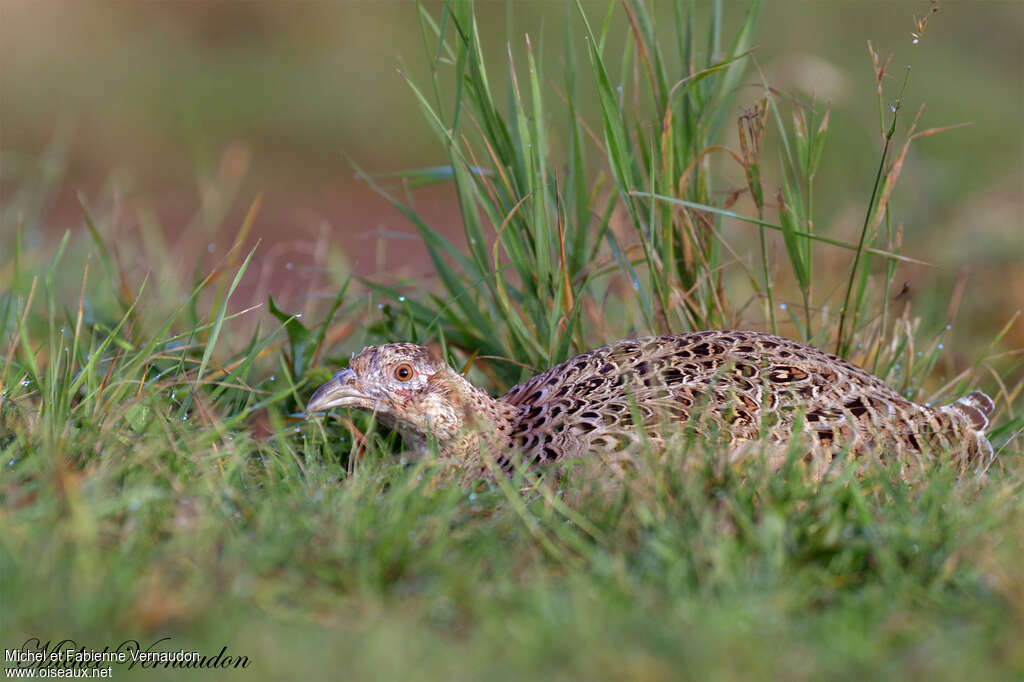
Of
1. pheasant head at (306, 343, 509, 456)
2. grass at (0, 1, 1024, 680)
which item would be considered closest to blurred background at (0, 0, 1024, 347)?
grass at (0, 1, 1024, 680)

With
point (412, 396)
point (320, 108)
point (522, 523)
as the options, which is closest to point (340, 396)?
point (412, 396)

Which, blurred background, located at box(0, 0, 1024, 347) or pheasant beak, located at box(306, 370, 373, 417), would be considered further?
blurred background, located at box(0, 0, 1024, 347)

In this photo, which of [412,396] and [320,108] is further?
[320,108]

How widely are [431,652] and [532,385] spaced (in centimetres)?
192

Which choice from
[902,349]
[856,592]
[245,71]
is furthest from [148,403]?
[245,71]

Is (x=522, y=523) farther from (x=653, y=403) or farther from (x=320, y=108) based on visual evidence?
(x=320, y=108)

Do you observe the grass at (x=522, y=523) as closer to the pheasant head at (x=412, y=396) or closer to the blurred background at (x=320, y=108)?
the pheasant head at (x=412, y=396)

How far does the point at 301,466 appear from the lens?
146 inches

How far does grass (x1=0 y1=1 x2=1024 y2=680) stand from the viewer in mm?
2484

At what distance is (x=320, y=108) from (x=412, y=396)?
30.2 feet

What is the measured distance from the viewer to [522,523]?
125 inches

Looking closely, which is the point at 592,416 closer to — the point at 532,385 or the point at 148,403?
the point at 532,385

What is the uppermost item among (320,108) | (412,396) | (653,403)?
(653,403)

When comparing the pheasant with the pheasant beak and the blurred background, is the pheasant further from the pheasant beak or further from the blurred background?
the blurred background
